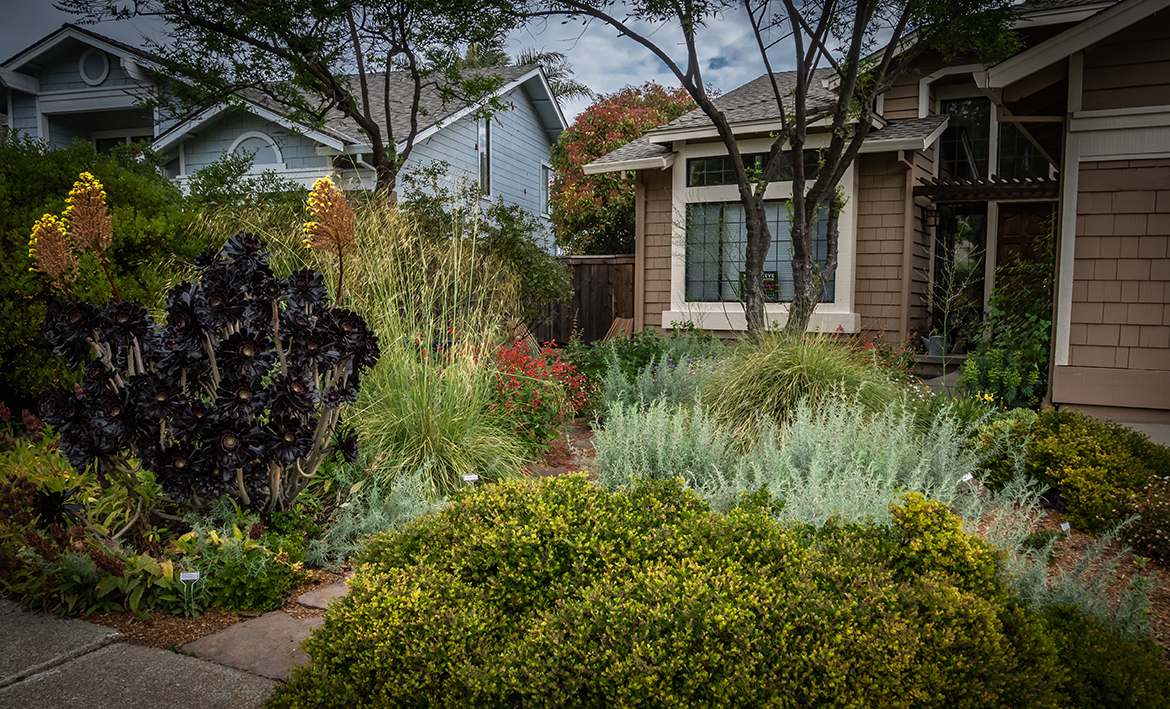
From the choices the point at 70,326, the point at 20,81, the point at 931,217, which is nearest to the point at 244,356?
the point at 70,326

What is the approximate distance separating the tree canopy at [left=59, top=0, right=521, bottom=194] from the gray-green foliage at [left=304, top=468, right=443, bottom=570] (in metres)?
5.03

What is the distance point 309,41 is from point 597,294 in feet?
20.0

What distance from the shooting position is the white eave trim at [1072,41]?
16.8ft

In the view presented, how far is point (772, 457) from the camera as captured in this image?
354 cm

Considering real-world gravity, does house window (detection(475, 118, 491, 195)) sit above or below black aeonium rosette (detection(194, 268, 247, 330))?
above

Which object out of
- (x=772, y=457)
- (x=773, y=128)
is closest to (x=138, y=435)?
(x=772, y=457)

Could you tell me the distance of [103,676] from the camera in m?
2.19

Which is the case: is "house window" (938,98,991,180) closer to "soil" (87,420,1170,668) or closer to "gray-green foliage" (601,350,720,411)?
"gray-green foliage" (601,350,720,411)

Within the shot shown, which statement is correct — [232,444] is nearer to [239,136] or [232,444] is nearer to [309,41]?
[309,41]

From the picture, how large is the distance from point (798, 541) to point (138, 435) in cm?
248

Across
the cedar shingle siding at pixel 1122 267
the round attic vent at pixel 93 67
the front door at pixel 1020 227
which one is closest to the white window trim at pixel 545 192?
the round attic vent at pixel 93 67

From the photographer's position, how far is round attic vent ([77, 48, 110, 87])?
13.3m

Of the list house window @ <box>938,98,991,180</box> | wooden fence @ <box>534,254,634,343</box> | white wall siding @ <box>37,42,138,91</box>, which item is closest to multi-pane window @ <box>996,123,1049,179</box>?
house window @ <box>938,98,991,180</box>

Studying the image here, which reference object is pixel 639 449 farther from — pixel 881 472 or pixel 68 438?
pixel 68 438
